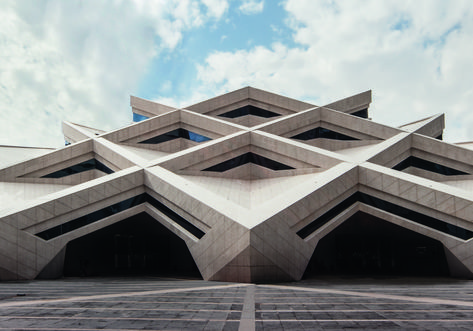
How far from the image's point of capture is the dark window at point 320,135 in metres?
27.8

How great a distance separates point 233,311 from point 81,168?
21.3m

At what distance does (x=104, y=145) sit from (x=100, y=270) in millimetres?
9392

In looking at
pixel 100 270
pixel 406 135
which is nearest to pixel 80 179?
pixel 100 270

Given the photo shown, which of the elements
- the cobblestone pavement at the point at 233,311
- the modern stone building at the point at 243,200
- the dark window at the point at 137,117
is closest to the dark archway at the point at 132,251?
the modern stone building at the point at 243,200

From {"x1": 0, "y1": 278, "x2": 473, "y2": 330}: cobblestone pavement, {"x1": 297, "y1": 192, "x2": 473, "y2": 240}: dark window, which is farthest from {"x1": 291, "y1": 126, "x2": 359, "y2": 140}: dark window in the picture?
{"x1": 0, "y1": 278, "x2": 473, "y2": 330}: cobblestone pavement

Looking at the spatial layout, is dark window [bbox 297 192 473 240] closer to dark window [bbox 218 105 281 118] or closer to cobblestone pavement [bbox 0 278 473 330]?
cobblestone pavement [bbox 0 278 473 330]

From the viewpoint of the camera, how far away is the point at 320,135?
2848 cm

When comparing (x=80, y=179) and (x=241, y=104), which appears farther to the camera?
(x=241, y=104)

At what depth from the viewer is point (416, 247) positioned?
2286 centimetres

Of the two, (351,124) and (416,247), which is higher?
(351,124)

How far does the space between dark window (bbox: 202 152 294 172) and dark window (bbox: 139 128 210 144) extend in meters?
5.42

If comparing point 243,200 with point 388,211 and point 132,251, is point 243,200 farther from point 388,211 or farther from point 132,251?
point 132,251

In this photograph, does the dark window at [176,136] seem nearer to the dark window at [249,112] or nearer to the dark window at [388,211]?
the dark window at [249,112]

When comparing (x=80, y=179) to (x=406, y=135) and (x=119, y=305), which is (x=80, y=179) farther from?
(x=406, y=135)
